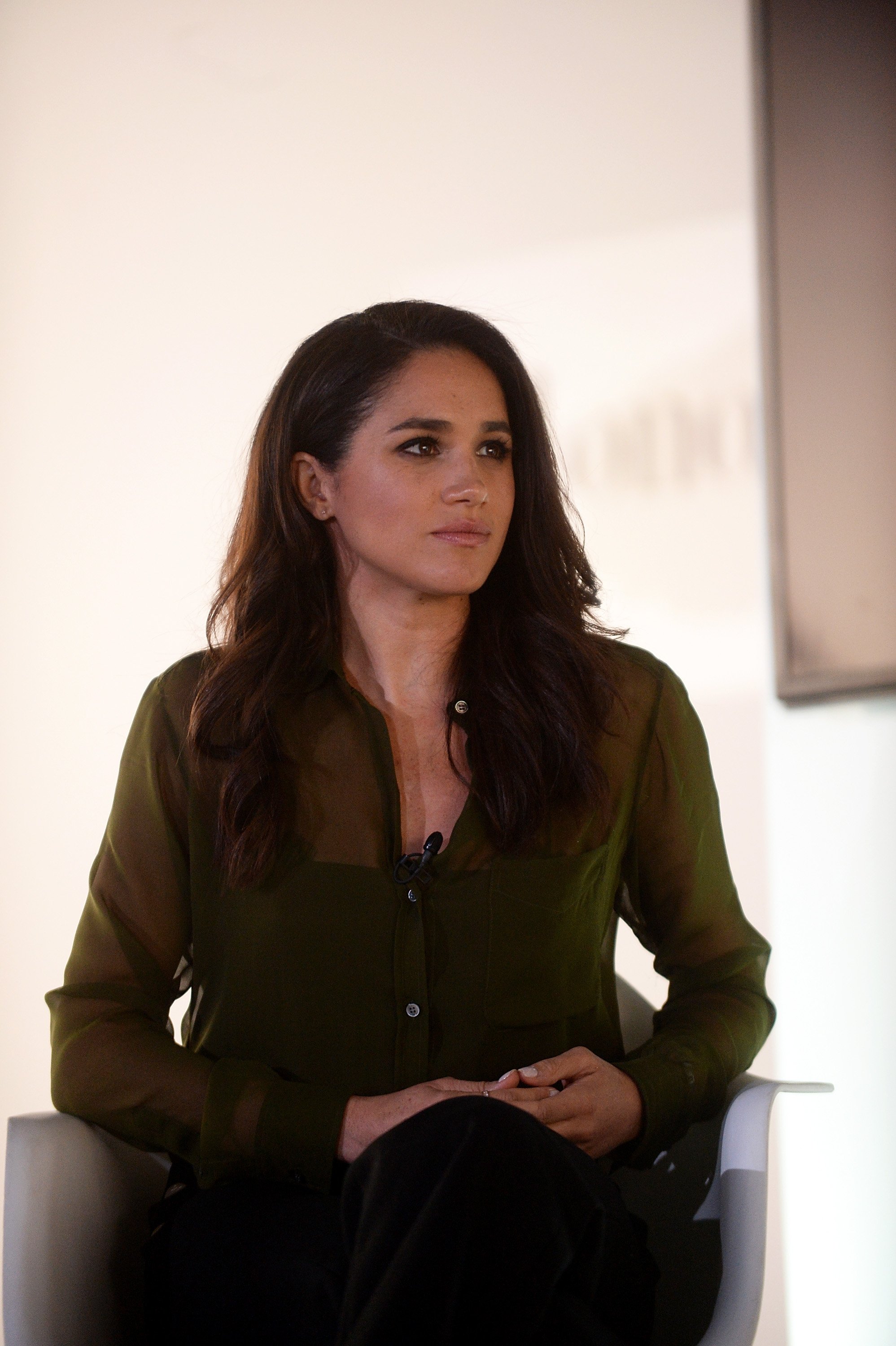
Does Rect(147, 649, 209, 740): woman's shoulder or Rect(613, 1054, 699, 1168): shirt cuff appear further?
Rect(147, 649, 209, 740): woman's shoulder

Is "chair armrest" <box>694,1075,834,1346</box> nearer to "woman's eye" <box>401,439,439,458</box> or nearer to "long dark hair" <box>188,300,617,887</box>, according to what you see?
"long dark hair" <box>188,300,617,887</box>

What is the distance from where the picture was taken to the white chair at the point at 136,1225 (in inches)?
42.8

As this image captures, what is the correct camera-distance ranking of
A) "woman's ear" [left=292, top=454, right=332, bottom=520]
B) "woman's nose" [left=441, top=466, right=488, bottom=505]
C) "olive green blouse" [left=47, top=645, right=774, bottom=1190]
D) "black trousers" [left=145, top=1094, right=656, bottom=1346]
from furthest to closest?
1. "woman's ear" [left=292, top=454, right=332, bottom=520]
2. "woman's nose" [left=441, top=466, right=488, bottom=505]
3. "olive green blouse" [left=47, top=645, right=774, bottom=1190]
4. "black trousers" [left=145, top=1094, right=656, bottom=1346]

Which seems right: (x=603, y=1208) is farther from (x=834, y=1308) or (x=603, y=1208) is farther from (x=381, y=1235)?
(x=834, y=1308)

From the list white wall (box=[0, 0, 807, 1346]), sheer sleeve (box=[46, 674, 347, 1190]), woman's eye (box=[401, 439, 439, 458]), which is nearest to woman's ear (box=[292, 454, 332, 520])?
woman's eye (box=[401, 439, 439, 458])

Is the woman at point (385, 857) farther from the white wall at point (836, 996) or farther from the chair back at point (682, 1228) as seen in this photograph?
the white wall at point (836, 996)

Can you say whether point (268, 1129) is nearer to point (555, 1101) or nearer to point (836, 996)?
point (555, 1101)

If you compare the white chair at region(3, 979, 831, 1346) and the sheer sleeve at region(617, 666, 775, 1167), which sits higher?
the sheer sleeve at region(617, 666, 775, 1167)

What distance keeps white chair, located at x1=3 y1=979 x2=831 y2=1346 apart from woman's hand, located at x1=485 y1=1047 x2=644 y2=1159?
103 millimetres

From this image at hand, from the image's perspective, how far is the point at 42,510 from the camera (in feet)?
6.06

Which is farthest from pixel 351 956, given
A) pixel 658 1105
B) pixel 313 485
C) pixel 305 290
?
pixel 305 290

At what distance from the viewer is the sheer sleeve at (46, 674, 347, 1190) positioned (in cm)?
117

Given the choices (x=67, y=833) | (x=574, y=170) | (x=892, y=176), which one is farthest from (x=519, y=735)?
(x=892, y=176)

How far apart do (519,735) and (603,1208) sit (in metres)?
0.53
